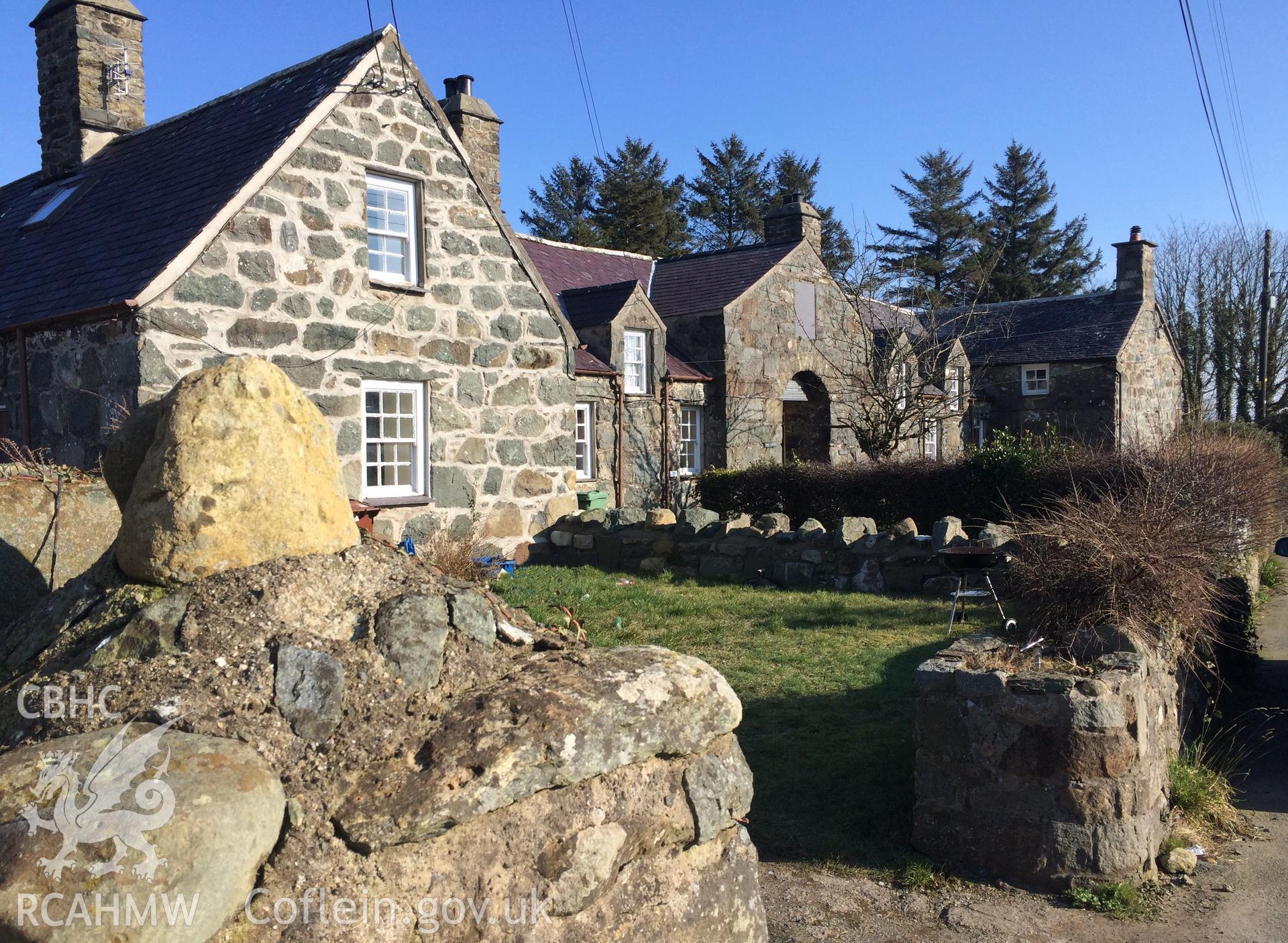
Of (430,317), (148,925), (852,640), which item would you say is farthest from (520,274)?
(148,925)

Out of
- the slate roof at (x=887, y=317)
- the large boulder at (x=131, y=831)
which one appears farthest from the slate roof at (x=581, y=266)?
the large boulder at (x=131, y=831)

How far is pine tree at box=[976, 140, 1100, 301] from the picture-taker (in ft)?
165

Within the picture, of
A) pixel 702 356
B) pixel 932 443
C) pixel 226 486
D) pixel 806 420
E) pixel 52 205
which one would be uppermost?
pixel 52 205

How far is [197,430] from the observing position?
307 centimetres

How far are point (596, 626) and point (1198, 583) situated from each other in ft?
17.4

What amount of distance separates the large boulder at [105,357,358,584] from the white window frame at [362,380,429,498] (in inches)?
376

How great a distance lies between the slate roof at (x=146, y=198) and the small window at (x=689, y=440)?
982 cm

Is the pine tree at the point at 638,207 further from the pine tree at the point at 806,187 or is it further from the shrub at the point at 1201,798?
the shrub at the point at 1201,798

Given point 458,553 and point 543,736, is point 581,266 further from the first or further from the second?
point 543,736

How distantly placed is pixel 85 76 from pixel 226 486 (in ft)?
47.8

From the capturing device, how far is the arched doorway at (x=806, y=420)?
23.0m

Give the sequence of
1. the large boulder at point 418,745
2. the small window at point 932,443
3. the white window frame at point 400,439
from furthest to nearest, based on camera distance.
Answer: the small window at point 932,443 → the white window frame at point 400,439 → the large boulder at point 418,745

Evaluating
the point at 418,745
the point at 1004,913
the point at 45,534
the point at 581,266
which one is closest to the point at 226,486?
the point at 418,745

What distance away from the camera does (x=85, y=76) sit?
14664 millimetres
